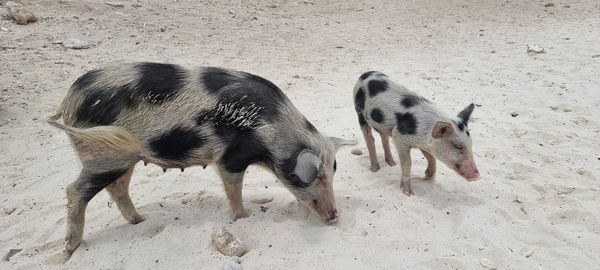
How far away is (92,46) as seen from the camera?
9430 mm

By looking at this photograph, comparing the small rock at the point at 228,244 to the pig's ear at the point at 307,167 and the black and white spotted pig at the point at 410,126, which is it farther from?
the black and white spotted pig at the point at 410,126

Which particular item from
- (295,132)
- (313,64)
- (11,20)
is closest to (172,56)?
(313,64)

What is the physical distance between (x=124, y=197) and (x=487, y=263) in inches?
124

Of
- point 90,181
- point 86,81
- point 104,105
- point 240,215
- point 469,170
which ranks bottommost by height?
point 240,215

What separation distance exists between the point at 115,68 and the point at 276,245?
195cm

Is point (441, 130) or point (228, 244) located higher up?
point (441, 130)

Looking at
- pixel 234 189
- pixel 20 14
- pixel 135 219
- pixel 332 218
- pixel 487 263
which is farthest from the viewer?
pixel 20 14

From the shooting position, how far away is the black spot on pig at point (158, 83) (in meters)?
3.77

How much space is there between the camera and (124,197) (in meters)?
4.35

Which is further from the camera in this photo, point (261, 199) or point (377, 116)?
point (377, 116)

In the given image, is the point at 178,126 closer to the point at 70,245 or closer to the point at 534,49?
the point at 70,245

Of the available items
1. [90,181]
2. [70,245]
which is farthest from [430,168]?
[70,245]

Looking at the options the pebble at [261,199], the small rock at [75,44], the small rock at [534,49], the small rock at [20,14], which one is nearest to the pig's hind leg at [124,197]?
the pebble at [261,199]

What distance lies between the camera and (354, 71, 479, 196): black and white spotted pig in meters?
4.53
